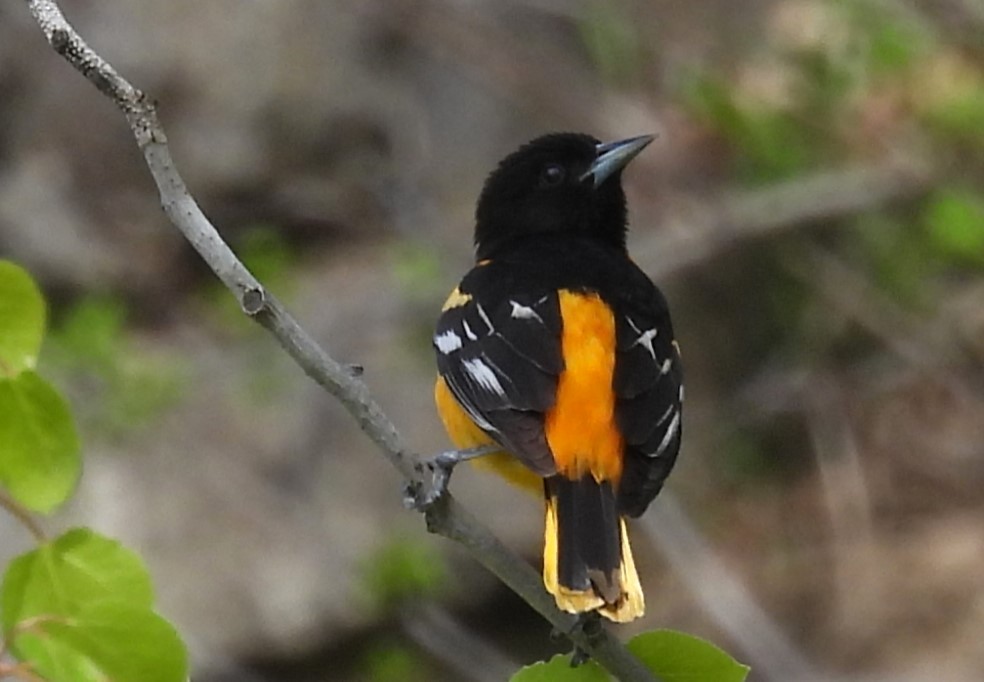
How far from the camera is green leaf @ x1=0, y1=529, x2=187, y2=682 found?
4.70ft

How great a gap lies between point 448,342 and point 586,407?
0.38 metres

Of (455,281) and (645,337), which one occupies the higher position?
(455,281)

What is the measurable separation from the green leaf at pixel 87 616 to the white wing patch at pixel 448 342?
1.15m

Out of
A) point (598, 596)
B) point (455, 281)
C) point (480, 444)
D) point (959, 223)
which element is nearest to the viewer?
point (598, 596)

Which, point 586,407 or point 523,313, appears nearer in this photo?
point 586,407

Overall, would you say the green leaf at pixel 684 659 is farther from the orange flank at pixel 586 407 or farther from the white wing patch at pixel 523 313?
the white wing patch at pixel 523 313

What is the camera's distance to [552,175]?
10.9 ft

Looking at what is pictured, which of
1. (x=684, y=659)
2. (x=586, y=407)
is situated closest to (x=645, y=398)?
(x=586, y=407)

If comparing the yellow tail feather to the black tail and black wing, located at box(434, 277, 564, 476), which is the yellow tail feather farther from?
black wing, located at box(434, 277, 564, 476)

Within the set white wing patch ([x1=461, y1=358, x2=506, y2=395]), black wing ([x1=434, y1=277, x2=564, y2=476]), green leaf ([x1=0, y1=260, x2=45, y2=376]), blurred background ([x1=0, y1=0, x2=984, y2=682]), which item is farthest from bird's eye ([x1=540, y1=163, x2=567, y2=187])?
blurred background ([x1=0, y1=0, x2=984, y2=682])

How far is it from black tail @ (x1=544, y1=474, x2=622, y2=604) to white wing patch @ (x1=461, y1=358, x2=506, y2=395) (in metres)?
0.23

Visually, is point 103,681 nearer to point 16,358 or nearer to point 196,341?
point 16,358

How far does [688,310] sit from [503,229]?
12.3ft

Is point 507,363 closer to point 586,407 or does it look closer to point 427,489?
point 586,407
